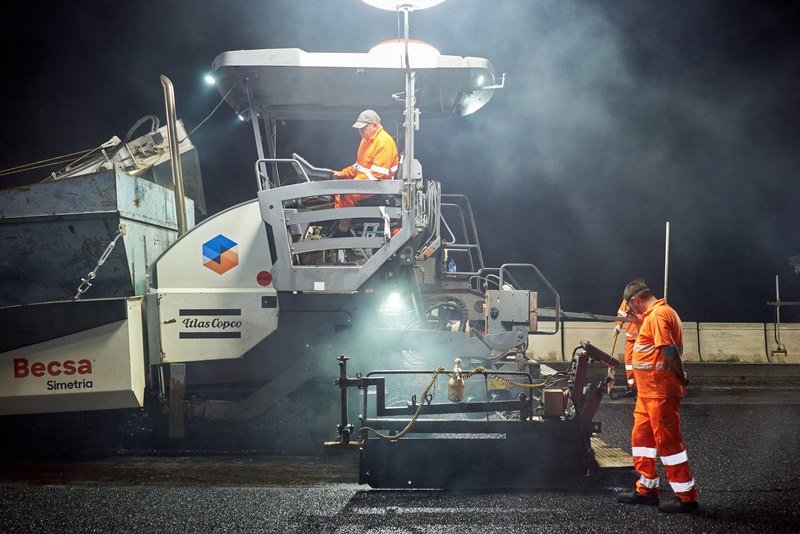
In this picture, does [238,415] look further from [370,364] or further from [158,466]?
[370,364]

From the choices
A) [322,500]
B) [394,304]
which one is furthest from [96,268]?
[322,500]

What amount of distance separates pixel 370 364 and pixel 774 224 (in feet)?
59.0

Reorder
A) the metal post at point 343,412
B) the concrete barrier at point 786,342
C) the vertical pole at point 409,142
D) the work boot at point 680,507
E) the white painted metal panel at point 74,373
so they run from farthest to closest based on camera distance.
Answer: the concrete barrier at point 786,342
the vertical pole at point 409,142
the white painted metal panel at point 74,373
the metal post at point 343,412
the work boot at point 680,507

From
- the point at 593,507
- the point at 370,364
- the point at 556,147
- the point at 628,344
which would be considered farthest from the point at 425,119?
the point at 556,147

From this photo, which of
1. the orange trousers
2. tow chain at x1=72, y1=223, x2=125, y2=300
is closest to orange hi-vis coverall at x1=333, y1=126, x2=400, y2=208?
tow chain at x1=72, y1=223, x2=125, y2=300

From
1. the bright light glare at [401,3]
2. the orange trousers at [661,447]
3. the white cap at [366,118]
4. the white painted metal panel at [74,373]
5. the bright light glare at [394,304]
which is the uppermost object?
the bright light glare at [401,3]

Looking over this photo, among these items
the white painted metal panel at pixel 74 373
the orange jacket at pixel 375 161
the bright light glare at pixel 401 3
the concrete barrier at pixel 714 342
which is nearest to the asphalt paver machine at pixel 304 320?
the white painted metal panel at pixel 74 373

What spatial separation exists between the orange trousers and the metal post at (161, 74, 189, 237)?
12.8ft

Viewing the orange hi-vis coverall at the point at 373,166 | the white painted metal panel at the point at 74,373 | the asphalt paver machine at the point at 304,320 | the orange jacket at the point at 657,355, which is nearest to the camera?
the orange jacket at the point at 657,355

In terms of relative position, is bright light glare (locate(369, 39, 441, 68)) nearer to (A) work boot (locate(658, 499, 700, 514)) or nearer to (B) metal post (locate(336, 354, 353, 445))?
(B) metal post (locate(336, 354, 353, 445))

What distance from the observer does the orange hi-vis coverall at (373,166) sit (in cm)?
457

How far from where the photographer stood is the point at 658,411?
356 centimetres

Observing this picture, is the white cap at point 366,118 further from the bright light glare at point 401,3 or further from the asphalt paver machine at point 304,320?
the bright light glare at point 401,3

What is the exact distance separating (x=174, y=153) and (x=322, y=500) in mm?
3110
